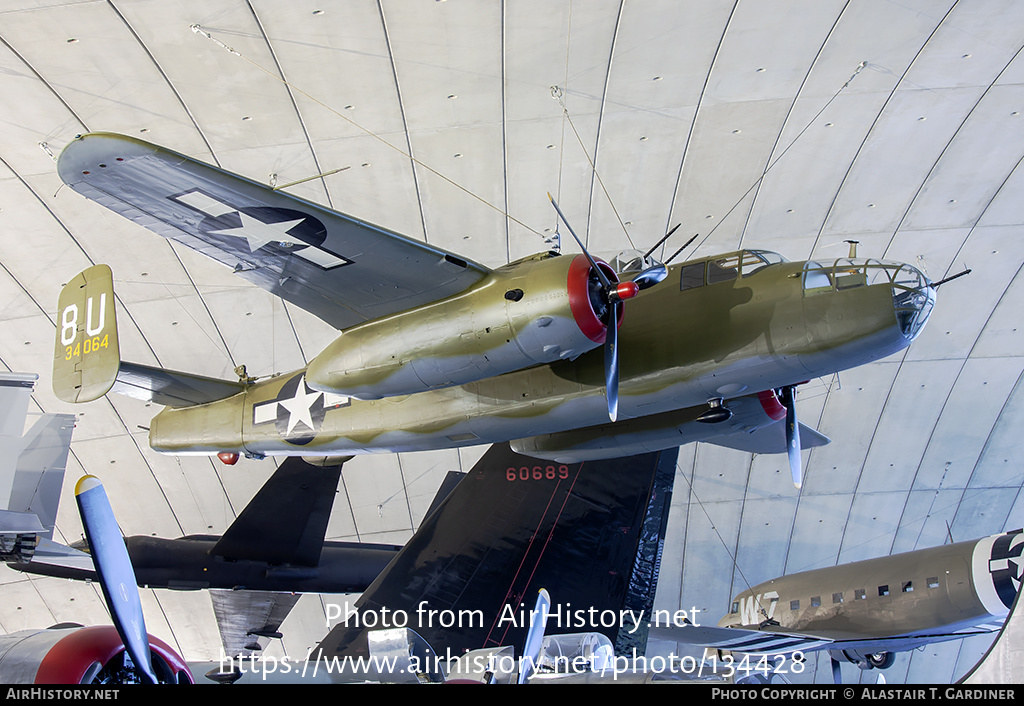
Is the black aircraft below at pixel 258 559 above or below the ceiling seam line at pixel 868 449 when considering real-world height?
below

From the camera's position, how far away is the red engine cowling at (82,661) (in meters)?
6.76

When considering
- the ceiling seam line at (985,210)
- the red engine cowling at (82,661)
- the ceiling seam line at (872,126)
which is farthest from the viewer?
the ceiling seam line at (985,210)

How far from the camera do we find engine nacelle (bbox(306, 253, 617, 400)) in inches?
419

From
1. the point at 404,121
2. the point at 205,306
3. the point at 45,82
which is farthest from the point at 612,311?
the point at 205,306

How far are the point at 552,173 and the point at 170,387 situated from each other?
35.5 feet

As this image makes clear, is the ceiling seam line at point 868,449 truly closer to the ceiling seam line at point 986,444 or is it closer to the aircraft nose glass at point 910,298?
the ceiling seam line at point 986,444

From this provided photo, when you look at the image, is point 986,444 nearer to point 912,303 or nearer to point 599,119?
point 599,119

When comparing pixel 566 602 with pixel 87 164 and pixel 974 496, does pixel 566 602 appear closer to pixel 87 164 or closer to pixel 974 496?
pixel 87 164

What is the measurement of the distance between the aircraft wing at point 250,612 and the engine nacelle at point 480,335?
8.83m

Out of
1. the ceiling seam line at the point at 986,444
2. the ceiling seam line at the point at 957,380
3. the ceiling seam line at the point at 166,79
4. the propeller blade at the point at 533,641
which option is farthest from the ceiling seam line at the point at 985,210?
the ceiling seam line at the point at 166,79

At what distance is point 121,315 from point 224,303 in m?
3.01

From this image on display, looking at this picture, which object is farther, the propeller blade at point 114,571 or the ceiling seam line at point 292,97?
the ceiling seam line at point 292,97

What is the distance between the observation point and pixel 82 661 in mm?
6789

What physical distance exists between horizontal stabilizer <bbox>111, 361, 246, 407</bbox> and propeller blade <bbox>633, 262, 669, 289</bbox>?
329 inches
